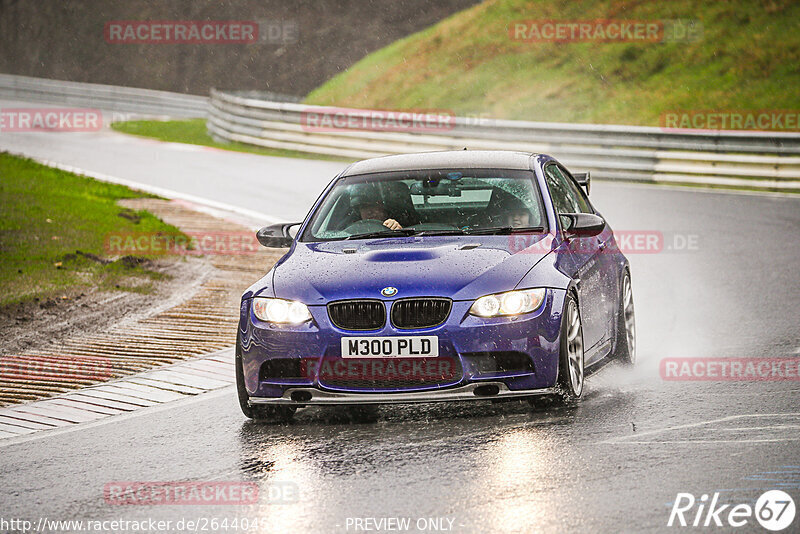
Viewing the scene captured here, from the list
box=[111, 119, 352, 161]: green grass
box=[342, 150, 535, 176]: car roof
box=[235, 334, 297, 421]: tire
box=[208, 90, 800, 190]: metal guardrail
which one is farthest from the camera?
box=[111, 119, 352, 161]: green grass

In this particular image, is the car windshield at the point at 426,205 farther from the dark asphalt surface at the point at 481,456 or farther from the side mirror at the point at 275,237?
the dark asphalt surface at the point at 481,456

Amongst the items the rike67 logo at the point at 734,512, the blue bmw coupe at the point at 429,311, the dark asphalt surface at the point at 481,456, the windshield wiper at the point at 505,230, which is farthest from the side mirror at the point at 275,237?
the rike67 logo at the point at 734,512

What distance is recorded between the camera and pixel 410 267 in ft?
24.3

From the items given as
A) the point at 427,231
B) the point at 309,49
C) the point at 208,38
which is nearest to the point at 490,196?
the point at 427,231

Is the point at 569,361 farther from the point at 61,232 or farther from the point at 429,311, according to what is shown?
the point at 61,232

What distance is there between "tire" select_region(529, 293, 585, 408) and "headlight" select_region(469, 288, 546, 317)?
0.22 meters

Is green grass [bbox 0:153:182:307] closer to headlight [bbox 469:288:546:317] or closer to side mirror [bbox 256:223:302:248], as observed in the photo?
side mirror [bbox 256:223:302:248]

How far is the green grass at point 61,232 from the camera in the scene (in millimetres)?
13406

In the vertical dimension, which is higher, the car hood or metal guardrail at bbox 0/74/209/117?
metal guardrail at bbox 0/74/209/117

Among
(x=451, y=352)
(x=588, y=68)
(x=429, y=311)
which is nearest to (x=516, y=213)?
(x=429, y=311)

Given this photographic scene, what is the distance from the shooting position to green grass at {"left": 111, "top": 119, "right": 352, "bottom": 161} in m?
29.0

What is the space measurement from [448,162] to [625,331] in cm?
177

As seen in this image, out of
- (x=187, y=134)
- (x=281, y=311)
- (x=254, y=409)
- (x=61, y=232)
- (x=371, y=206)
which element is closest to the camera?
(x=281, y=311)

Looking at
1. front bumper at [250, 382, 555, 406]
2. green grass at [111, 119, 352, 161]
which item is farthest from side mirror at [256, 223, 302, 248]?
green grass at [111, 119, 352, 161]
